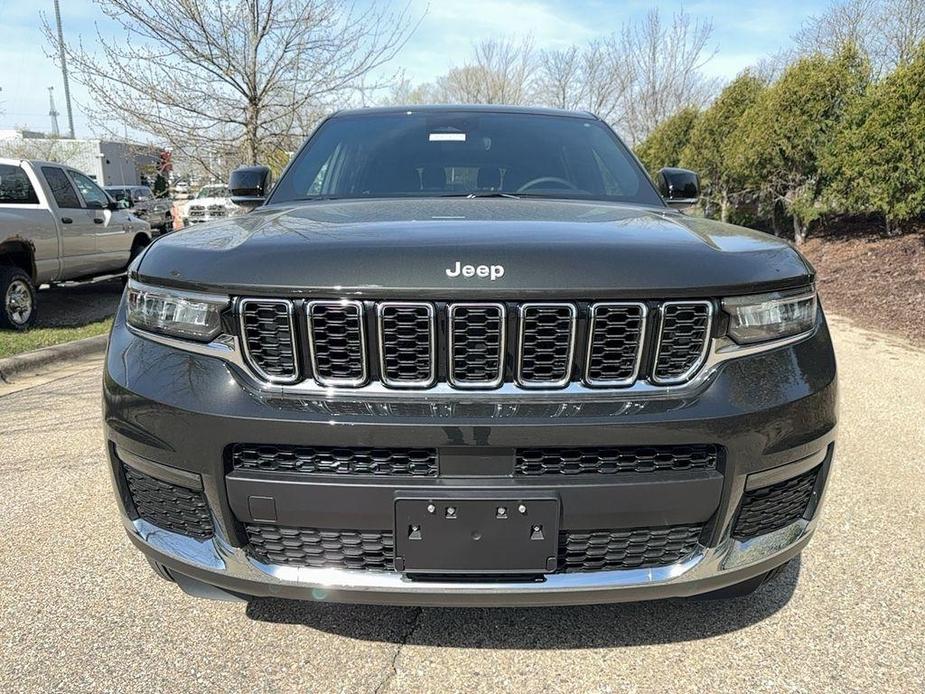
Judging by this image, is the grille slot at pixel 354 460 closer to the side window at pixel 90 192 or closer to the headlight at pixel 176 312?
the headlight at pixel 176 312

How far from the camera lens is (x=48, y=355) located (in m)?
5.90

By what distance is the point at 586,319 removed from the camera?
1.68 metres

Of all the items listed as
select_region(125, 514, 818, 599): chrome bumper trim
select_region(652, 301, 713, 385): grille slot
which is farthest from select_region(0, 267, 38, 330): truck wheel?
select_region(652, 301, 713, 385): grille slot

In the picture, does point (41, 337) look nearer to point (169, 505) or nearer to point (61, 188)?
Result: point (61, 188)

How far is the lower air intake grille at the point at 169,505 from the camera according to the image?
176 cm

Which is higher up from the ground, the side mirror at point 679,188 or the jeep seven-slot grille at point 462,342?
the side mirror at point 679,188

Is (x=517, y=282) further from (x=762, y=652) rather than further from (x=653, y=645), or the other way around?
(x=762, y=652)

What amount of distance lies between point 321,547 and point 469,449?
473 mm

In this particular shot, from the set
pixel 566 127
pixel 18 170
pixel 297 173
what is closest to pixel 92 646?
pixel 297 173

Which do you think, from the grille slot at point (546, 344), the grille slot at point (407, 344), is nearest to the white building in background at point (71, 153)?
the grille slot at point (407, 344)

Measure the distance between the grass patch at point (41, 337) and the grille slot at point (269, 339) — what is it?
526cm

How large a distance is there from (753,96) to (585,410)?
636 inches

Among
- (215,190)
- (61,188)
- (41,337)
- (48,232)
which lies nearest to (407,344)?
(41,337)

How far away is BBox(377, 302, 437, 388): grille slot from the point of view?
65.2 inches
